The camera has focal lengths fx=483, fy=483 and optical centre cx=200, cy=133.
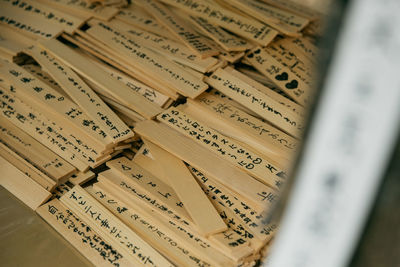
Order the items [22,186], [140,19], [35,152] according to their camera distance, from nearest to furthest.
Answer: [22,186]
[35,152]
[140,19]

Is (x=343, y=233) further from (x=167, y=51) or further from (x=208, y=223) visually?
(x=167, y=51)

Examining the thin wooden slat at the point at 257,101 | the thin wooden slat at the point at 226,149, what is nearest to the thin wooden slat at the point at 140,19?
the thin wooden slat at the point at 257,101

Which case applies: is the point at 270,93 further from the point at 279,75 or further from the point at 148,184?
the point at 148,184

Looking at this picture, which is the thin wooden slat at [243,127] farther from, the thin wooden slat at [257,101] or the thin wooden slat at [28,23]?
the thin wooden slat at [28,23]

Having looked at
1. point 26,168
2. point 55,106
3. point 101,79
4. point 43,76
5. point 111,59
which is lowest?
point 26,168

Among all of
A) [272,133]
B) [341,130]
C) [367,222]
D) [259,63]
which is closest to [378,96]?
[341,130]

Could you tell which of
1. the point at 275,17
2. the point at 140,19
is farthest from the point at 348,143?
the point at 140,19

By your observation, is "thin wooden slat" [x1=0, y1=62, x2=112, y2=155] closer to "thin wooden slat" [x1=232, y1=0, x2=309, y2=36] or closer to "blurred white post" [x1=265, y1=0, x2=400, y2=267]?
"thin wooden slat" [x1=232, y1=0, x2=309, y2=36]
